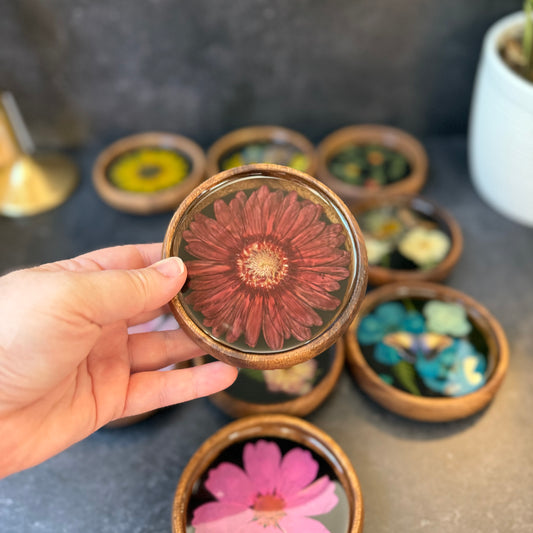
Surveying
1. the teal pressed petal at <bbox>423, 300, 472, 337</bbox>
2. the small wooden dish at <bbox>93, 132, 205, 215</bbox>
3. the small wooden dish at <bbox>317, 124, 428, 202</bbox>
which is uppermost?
the small wooden dish at <bbox>93, 132, 205, 215</bbox>

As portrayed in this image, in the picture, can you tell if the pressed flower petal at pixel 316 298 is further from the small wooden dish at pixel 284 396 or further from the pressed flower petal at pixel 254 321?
the small wooden dish at pixel 284 396

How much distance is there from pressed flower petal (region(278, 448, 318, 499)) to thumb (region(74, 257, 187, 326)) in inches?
12.9

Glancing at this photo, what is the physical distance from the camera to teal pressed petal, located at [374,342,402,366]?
0.95m

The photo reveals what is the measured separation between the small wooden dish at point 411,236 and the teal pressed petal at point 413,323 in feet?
0.25

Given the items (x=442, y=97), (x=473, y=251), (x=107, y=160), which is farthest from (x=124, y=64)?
(x=473, y=251)

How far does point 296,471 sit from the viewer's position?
2.72 ft

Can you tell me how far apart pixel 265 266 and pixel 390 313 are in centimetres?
36

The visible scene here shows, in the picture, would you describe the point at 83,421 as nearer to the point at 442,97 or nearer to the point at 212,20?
the point at 212,20

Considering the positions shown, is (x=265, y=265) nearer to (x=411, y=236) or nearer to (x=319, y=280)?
(x=319, y=280)

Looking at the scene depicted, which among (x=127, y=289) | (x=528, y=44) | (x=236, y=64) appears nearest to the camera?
(x=127, y=289)

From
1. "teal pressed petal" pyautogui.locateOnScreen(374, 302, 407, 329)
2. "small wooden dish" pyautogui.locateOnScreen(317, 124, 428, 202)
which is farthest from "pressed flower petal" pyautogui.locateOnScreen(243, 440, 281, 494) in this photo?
"small wooden dish" pyautogui.locateOnScreen(317, 124, 428, 202)

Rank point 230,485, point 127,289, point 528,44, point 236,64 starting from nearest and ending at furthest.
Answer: point 127,289
point 230,485
point 528,44
point 236,64

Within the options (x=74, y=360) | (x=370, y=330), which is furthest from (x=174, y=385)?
(x=370, y=330)

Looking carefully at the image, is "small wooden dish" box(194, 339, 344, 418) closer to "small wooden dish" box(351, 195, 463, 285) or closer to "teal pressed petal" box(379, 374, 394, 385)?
"teal pressed petal" box(379, 374, 394, 385)
